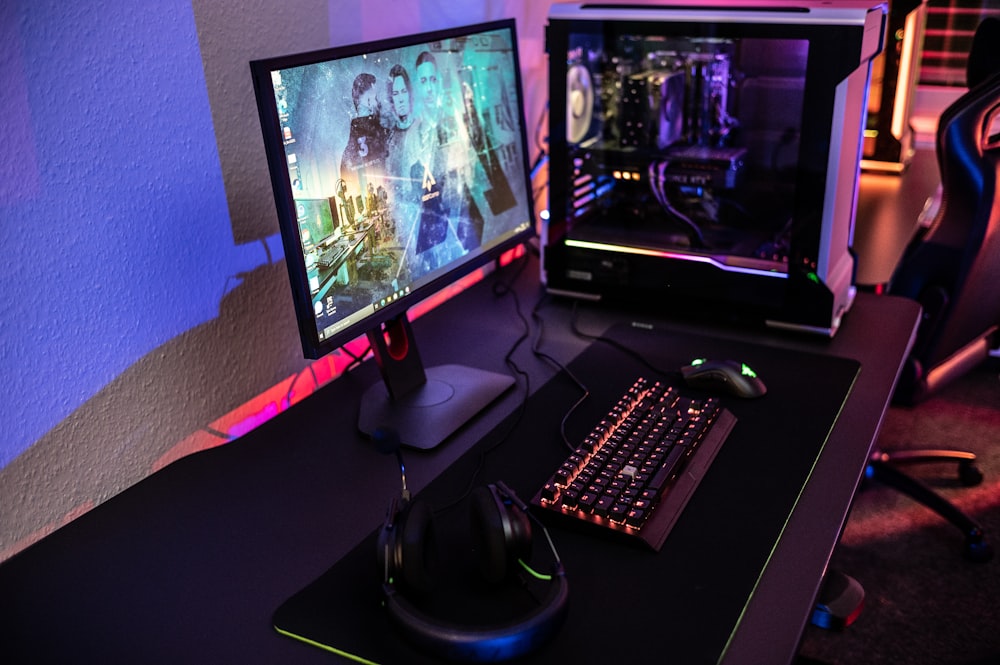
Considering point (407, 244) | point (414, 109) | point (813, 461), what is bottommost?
point (813, 461)

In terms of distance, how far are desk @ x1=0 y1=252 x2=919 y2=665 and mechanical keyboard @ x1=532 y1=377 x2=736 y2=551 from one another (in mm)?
121

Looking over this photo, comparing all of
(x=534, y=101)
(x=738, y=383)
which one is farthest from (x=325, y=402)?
(x=534, y=101)

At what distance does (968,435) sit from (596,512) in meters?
1.79

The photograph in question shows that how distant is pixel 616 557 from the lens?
89cm

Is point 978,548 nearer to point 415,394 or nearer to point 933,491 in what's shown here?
point 933,491

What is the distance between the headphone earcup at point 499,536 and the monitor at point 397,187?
0.27 meters

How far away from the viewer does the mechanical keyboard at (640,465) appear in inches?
36.3

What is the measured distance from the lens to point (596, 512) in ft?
3.04

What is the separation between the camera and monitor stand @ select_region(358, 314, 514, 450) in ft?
3.71

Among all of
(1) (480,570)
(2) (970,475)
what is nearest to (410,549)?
(1) (480,570)

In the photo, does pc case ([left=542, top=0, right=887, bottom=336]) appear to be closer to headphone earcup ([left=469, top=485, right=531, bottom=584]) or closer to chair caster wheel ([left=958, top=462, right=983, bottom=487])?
headphone earcup ([left=469, top=485, right=531, bottom=584])

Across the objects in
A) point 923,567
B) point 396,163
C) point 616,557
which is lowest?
point 923,567

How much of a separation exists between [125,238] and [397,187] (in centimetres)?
33

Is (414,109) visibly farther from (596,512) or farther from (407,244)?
(596,512)
